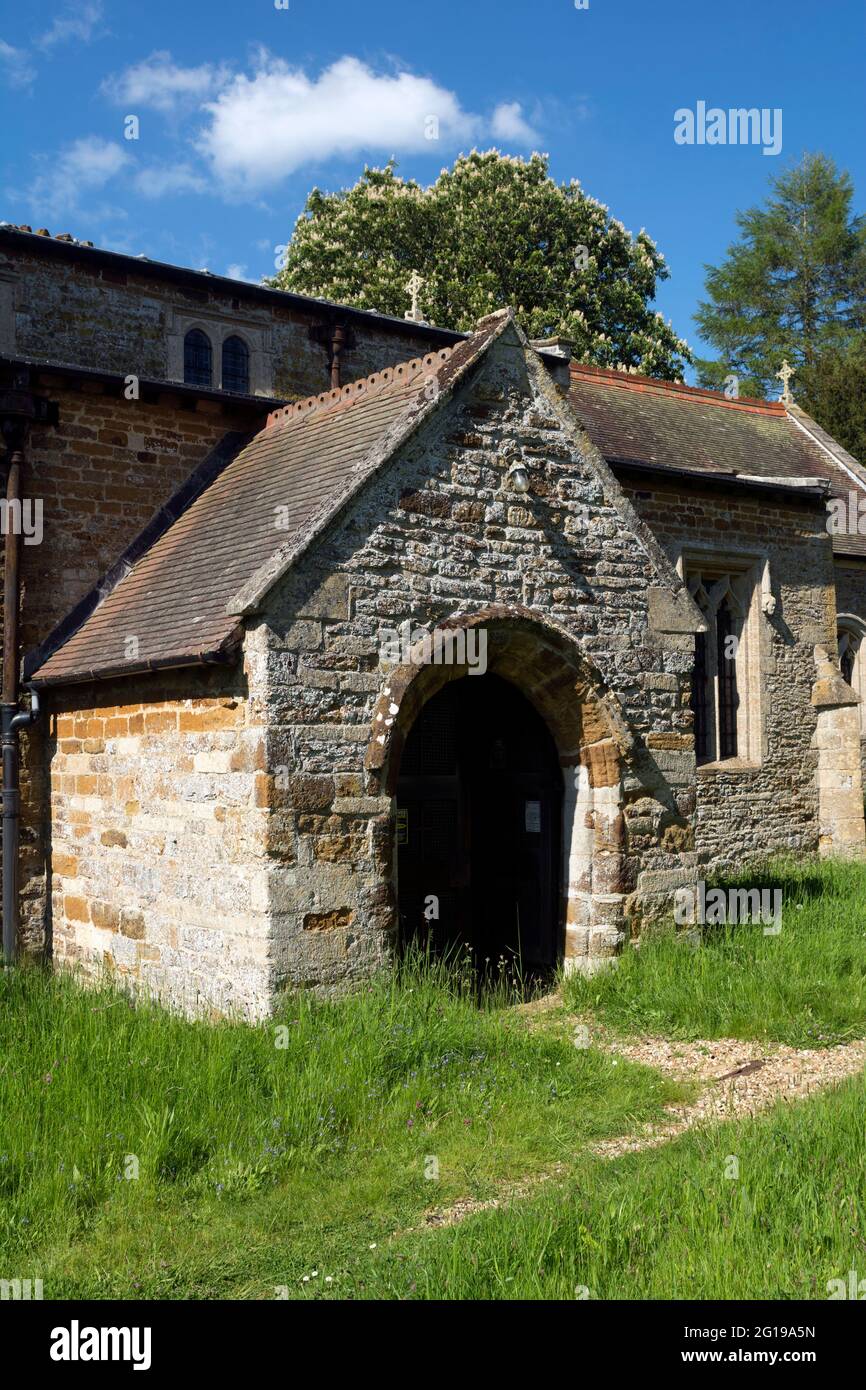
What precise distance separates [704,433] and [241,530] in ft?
36.4

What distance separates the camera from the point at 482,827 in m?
10.2

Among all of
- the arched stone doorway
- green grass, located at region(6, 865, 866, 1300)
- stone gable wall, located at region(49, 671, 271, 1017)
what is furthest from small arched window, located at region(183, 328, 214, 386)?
green grass, located at region(6, 865, 866, 1300)

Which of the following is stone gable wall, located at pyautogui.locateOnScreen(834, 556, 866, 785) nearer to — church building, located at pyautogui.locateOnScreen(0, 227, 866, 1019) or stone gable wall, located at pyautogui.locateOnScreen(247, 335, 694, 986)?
church building, located at pyautogui.locateOnScreen(0, 227, 866, 1019)

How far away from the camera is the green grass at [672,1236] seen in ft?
13.6

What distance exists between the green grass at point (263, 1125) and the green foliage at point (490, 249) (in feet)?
77.3

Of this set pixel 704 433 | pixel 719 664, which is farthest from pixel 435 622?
pixel 704 433

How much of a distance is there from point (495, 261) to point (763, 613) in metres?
16.2

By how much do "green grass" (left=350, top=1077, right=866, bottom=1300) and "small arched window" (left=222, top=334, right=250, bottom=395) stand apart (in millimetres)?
11681

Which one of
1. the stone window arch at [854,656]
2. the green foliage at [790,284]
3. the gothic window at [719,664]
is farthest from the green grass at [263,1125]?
the green foliage at [790,284]

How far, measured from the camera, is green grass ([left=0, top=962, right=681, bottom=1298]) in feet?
15.7

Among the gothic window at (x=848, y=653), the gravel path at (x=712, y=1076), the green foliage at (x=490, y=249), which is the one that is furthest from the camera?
Answer: the green foliage at (x=490, y=249)

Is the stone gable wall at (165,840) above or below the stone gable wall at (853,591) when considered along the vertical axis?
below

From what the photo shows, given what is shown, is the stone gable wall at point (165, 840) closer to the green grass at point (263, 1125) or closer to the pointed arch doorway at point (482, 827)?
the green grass at point (263, 1125)

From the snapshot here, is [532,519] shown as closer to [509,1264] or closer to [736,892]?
[736,892]
